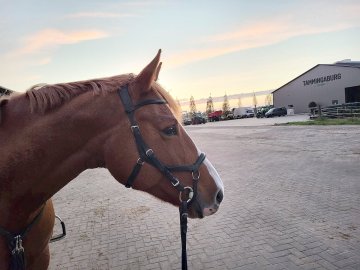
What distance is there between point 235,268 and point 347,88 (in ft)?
173

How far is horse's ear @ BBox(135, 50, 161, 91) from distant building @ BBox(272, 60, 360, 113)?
2099 inches

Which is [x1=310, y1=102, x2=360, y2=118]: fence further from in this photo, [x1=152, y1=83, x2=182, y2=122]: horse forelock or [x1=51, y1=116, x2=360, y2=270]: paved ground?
[x1=152, y1=83, x2=182, y2=122]: horse forelock

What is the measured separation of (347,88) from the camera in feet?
162

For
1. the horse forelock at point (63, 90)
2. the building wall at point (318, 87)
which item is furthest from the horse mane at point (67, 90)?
the building wall at point (318, 87)

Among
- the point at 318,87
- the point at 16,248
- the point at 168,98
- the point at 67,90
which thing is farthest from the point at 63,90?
the point at 318,87

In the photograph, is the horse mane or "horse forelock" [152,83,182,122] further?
"horse forelock" [152,83,182,122]

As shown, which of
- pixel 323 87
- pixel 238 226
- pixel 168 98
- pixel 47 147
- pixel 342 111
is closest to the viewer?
pixel 47 147

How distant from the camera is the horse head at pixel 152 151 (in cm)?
217

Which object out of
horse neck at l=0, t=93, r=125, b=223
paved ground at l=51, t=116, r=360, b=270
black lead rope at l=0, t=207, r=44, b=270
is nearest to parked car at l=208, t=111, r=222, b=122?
paved ground at l=51, t=116, r=360, b=270

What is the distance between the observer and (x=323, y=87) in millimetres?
52719

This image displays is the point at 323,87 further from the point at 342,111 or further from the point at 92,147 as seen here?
the point at 92,147

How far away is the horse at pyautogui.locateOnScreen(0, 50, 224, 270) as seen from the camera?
2.09 m

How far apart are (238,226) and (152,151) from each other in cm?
412

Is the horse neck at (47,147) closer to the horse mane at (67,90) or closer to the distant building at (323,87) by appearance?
the horse mane at (67,90)
